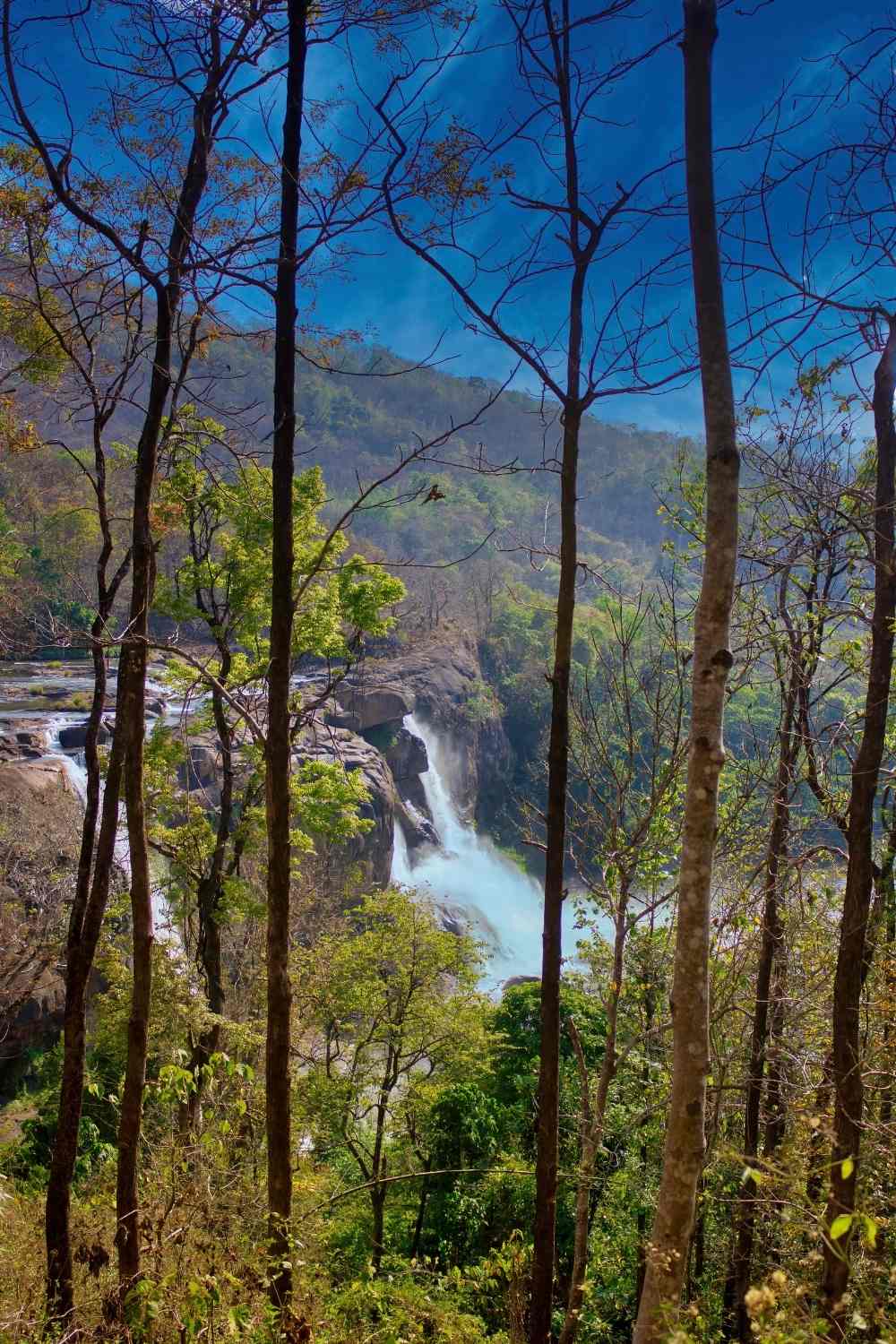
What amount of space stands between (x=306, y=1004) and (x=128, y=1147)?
336 inches

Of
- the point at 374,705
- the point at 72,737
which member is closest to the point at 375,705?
the point at 374,705

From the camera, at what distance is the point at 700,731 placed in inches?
130

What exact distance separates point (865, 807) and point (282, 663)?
386cm

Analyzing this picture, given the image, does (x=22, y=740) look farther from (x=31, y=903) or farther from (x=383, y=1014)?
(x=383, y=1014)

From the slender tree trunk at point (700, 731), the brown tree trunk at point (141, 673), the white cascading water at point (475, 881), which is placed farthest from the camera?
the white cascading water at point (475, 881)

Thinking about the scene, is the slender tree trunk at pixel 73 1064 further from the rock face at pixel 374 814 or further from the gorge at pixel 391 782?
the rock face at pixel 374 814

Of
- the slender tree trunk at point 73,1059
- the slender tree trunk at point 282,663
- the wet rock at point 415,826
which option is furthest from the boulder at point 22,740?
the slender tree trunk at point 282,663

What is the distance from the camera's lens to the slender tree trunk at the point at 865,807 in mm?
5125

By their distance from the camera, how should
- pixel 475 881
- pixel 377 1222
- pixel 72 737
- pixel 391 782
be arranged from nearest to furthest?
pixel 377 1222, pixel 72 737, pixel 391 782, pixel 475 881

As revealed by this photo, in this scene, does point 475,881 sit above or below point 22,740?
below

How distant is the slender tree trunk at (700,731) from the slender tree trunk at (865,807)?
7.47ft

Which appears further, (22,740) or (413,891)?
(22,740)

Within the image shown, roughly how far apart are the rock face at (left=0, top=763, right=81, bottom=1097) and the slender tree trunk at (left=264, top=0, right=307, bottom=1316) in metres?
9.40

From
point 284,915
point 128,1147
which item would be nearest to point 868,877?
point 284,915
